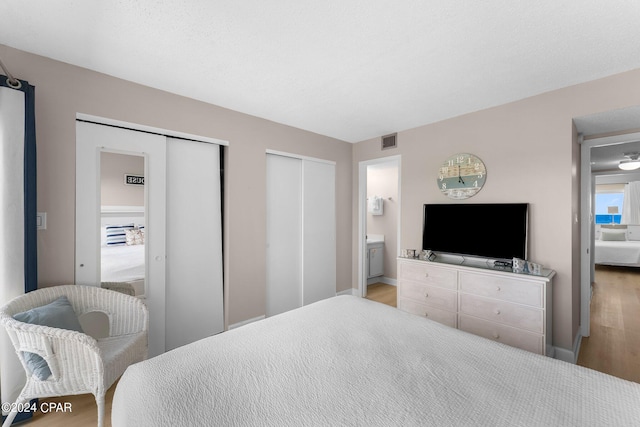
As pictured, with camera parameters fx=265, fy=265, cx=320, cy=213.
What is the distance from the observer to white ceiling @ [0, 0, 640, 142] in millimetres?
1520

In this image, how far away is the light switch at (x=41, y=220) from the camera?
77.9 inches

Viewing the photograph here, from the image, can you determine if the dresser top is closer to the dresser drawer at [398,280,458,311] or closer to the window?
the dresser drawer at [398,280,458,311]

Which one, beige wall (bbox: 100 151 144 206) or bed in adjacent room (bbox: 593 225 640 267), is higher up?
beige wall (bbox: 100 151 144 206)

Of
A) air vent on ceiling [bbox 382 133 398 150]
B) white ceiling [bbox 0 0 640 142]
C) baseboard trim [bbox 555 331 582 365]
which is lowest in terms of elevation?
baseboard trim [bbox 555 331 582 365]

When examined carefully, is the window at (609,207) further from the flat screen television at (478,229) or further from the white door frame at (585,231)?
the flat screen television at (478,229)

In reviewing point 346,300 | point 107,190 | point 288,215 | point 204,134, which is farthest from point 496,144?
point 107,190

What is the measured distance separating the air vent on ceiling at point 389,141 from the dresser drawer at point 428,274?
1.68 m

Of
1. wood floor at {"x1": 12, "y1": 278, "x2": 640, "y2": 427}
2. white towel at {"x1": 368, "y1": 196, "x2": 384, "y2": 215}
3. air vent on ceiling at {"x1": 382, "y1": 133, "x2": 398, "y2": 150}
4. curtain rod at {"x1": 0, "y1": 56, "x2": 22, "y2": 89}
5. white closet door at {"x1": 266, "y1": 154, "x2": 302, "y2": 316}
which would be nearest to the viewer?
curtain rod at {"x1": 0, "y1": 56, "x2": 22, "y2": 89}

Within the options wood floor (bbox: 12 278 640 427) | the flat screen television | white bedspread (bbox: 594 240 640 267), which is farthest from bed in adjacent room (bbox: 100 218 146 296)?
white bedspread (bbox: 594 240 640 267)

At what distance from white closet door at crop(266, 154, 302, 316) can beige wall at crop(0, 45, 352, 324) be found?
169mm

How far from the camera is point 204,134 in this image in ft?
9.18

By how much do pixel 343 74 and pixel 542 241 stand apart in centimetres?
250

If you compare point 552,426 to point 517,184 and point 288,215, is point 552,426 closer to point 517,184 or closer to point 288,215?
point 517,184

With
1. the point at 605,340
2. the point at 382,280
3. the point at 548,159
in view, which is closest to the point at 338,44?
the point at 548,159
